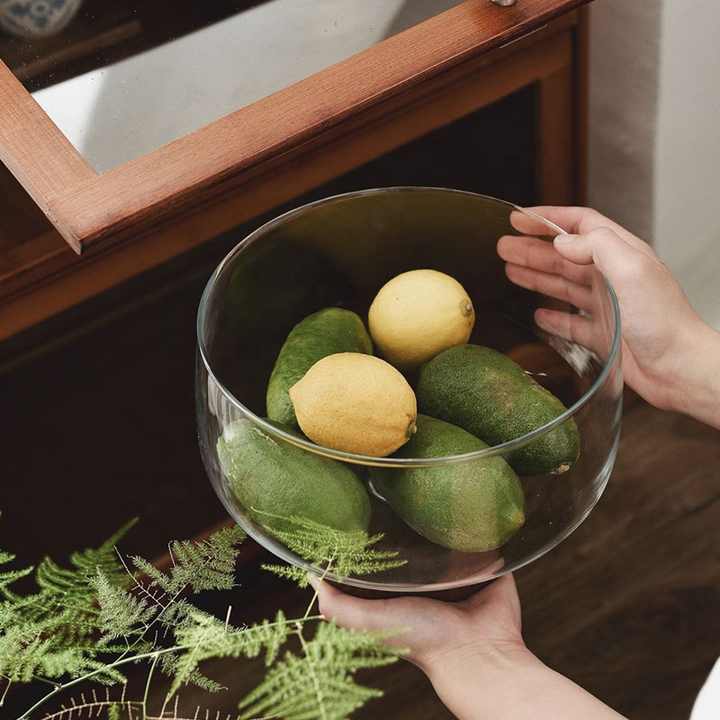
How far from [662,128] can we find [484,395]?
0.66 m

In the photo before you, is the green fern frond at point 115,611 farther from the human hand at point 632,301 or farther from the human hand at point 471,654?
the human hand at point 632,301

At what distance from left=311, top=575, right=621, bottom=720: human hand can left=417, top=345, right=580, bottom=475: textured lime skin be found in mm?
145

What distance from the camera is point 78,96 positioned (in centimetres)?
74

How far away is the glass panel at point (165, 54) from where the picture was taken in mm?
719

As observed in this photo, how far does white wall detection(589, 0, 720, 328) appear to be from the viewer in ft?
3.57

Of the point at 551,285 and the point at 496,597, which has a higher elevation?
the point at 551,285

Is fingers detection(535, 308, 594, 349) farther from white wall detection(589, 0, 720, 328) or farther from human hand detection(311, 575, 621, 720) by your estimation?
white wall detection(589, 0, 720, 328)

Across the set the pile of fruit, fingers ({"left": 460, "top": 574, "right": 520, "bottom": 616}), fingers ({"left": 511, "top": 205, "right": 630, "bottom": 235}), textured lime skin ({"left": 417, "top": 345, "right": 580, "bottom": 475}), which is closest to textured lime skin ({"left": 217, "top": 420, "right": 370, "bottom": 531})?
the pile of fruit

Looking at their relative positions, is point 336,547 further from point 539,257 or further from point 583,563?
point 583,563

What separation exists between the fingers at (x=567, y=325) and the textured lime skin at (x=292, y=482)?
0.77ft

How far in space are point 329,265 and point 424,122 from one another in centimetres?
27

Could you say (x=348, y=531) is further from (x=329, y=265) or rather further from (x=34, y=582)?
(x=34, y=582)

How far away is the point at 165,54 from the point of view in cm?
78

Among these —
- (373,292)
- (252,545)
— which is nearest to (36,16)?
(373,292)
